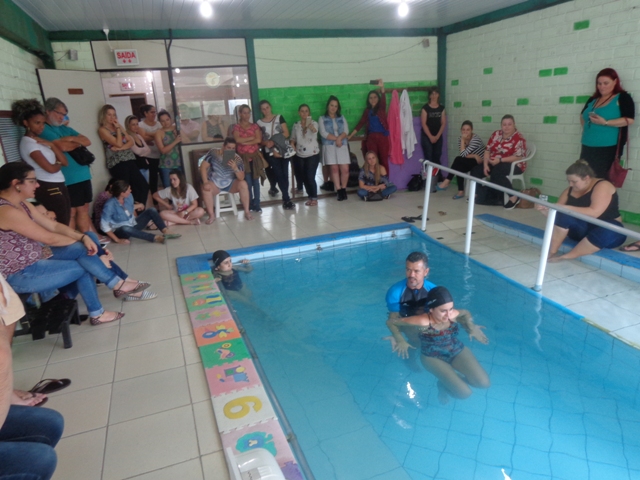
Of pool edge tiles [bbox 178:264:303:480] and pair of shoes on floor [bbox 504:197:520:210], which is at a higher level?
pair of shoes on floor [bbox 504:197:520:210]

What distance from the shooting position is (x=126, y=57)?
19.3 feet

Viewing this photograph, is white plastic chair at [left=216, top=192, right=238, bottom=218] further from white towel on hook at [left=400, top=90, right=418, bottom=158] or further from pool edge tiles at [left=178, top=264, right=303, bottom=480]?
white towel on hook at [left=400, top=90, right=418, bottom=158]

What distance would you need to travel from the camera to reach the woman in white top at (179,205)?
567cm

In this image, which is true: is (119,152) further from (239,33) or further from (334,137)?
(334,137)

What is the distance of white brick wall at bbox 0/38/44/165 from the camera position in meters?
3.93

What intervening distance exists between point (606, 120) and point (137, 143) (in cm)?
556

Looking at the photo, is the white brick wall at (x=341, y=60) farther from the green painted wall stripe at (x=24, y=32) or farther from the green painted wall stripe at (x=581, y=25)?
the green painted wall stripe at (x=24, y=32)

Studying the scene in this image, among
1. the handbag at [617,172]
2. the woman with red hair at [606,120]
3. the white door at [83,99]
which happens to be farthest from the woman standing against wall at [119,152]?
the handbag at [617,172]

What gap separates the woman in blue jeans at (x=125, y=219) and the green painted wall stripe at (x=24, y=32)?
1.62 meters

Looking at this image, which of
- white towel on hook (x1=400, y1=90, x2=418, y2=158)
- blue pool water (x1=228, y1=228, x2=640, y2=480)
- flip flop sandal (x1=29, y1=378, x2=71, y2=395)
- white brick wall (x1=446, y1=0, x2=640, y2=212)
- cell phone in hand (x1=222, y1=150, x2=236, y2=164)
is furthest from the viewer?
white towel on hook (x1=400, y1=90, x2=418, y2=158)

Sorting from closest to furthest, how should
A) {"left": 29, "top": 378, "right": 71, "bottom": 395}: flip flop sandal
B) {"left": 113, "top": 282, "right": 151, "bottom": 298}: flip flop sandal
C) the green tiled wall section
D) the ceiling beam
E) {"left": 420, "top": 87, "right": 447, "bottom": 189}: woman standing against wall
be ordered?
{"left": 29, "top": 378, "right": 71, "bottom": 395}: flip flop sandal, {"left": 113, "top": 282, "right": 151, "bottom": 298}: flip flop sandal, the ceiling beam, the green tiled wall section, {"left": 420, "top": 87, "right": 447, "bottom": 189}: woman standing against wall

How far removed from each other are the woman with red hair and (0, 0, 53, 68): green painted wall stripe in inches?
229

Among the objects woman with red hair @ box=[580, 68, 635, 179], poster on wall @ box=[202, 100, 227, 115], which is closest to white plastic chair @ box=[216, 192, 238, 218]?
poster on wall @ box=[202, 100, 227, 115]

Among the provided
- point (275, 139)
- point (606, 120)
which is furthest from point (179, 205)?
point (606, 120)
